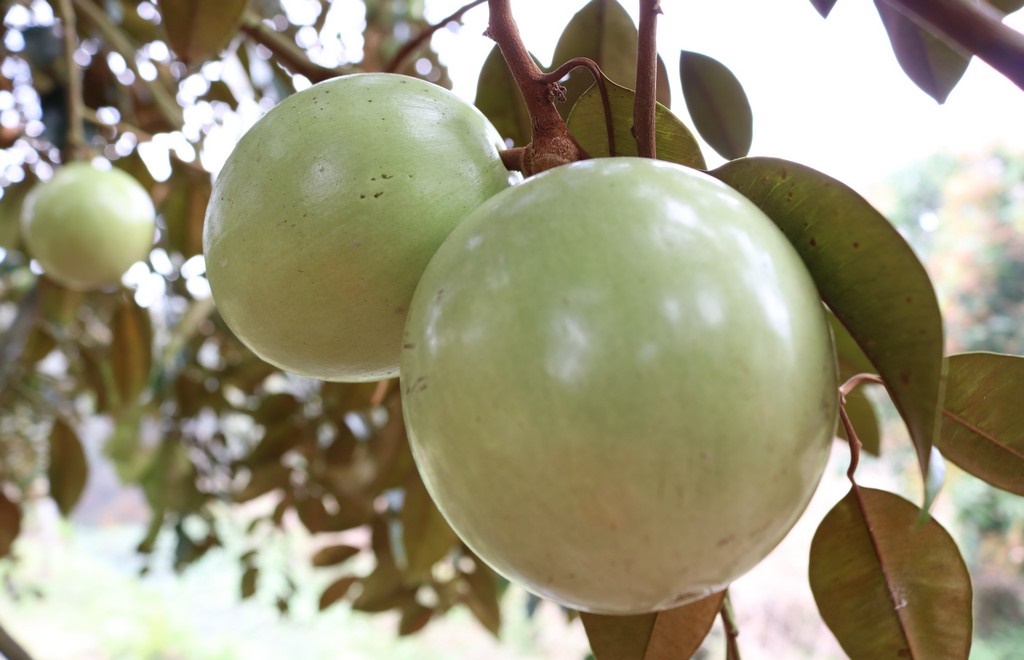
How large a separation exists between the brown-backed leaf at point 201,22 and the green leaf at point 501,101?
0.23 metres

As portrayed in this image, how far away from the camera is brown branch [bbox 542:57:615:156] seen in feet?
1.38

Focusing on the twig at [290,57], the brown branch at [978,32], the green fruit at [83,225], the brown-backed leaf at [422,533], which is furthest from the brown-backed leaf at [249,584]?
the brown branch at [978,32]

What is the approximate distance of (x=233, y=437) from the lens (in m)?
2.23

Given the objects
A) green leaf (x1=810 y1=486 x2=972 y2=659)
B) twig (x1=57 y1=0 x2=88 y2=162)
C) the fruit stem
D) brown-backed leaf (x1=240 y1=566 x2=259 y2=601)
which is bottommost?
brown-backed leaf (x1=240 y1=566 x2=259 y2=601)

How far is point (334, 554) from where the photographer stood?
1362mm

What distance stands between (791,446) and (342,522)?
1.01 meters

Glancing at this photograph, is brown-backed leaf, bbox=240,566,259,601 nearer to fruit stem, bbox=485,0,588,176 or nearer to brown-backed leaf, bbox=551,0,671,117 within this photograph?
brown-backed leaf, bbox=551,0,671,117

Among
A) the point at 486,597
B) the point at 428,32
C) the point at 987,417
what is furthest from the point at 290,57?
the point at 486,597

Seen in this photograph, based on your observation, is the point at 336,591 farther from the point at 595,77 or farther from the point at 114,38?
the point at 595,77

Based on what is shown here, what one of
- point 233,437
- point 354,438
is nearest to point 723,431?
point 354,438

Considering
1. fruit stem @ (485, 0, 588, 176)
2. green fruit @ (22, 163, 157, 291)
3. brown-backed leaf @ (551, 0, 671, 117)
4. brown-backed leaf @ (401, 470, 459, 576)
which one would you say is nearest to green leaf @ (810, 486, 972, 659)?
fruit stem @ (485, 0, 588, 176)

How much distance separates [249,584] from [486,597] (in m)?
0.74

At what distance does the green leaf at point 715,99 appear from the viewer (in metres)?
0.60

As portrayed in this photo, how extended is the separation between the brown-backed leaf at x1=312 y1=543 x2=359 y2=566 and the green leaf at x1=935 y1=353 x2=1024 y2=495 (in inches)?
42.5
